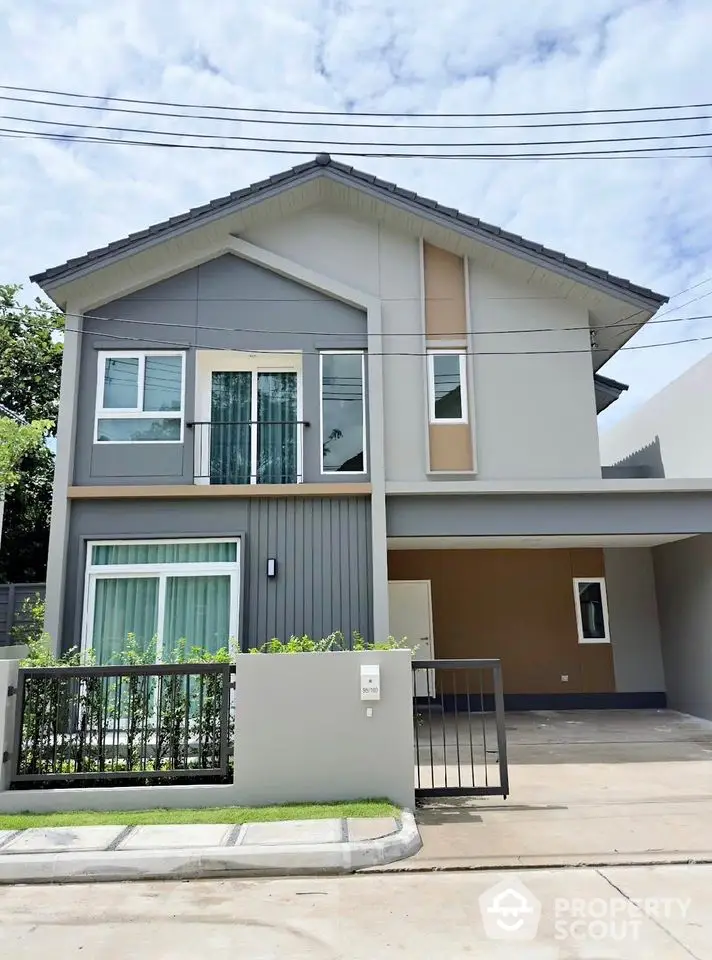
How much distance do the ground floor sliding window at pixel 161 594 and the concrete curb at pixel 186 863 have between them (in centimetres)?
467

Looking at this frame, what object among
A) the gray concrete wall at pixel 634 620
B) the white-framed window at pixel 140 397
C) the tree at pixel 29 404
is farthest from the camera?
the tree at pixel 29 404

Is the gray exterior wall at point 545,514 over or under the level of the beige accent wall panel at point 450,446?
under

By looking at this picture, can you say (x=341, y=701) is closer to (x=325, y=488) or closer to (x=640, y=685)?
(x=325, y=488)

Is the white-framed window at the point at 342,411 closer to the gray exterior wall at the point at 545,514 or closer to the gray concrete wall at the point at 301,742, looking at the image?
the gray exterior wall at the point at 545,514

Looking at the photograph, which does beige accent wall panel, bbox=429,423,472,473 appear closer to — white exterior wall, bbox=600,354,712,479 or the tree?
white exterior wall, bbox=600,354,712,479

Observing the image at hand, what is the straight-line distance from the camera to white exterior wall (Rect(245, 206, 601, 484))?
1089 cm

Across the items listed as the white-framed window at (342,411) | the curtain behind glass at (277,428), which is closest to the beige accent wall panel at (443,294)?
the white-framed window at (342,411)

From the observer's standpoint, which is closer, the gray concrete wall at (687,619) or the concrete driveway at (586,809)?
the concrete driveway at (586,809)

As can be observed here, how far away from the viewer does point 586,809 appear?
6867mm

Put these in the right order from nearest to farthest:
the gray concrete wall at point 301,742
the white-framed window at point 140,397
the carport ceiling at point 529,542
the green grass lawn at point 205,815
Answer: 1. the green grass lawn at point 205,815
2. the gray concrete wall at point 301,742
3. the white-framed window at point 140,397
4. the carport ceiling at point 529,542

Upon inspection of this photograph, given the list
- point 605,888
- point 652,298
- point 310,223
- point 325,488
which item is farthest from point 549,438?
point 605,888

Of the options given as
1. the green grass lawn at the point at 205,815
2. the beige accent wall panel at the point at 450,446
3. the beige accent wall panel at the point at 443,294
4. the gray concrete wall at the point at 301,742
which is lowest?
the green grass lawn at the point at 205,815

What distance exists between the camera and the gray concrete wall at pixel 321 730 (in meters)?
6.82

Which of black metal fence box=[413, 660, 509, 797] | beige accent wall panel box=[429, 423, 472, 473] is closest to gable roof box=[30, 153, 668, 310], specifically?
beige accent wall panel box=[429, 423, 472, 473]
